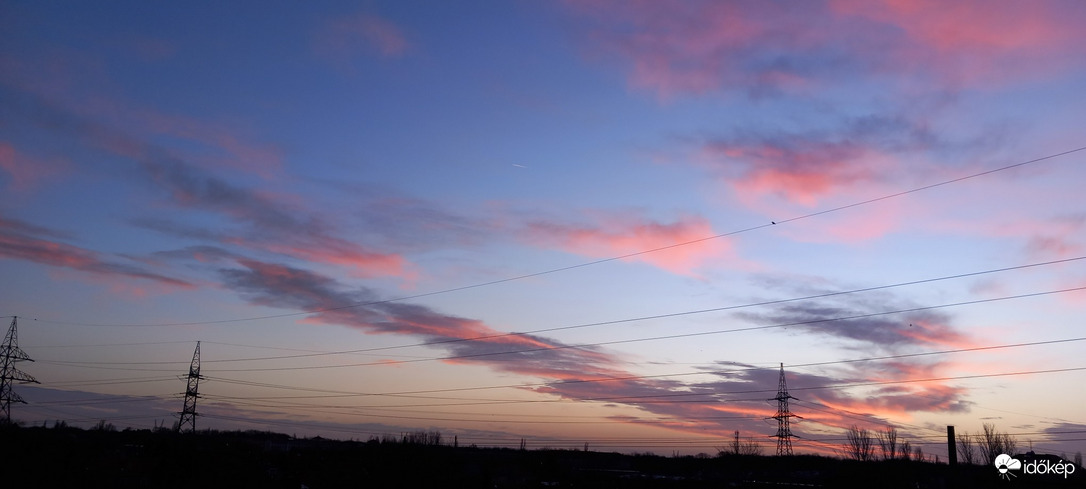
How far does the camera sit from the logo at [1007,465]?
83000mm

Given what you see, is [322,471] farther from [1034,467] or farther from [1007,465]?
[1034,467]

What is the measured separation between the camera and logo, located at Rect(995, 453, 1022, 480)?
83000 mm

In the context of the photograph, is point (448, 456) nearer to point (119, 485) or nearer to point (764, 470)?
point (119, 485)

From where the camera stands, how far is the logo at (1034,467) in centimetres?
8575

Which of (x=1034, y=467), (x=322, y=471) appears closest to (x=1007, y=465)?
(x=1034, y=467)

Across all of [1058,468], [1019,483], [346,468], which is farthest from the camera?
[346,468]

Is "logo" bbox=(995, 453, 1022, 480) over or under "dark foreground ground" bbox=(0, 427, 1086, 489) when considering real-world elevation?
over

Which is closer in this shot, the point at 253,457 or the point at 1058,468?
the point at 1058,468

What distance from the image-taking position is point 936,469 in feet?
450

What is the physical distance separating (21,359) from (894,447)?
142m

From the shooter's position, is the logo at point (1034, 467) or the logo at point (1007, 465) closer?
the logo at point (1007, 465)

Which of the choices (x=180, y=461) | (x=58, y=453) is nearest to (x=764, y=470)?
(x=180, y=461)

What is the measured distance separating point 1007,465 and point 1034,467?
462 centimetres

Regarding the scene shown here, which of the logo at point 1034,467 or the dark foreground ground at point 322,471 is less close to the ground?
the logo at point 1034,467
